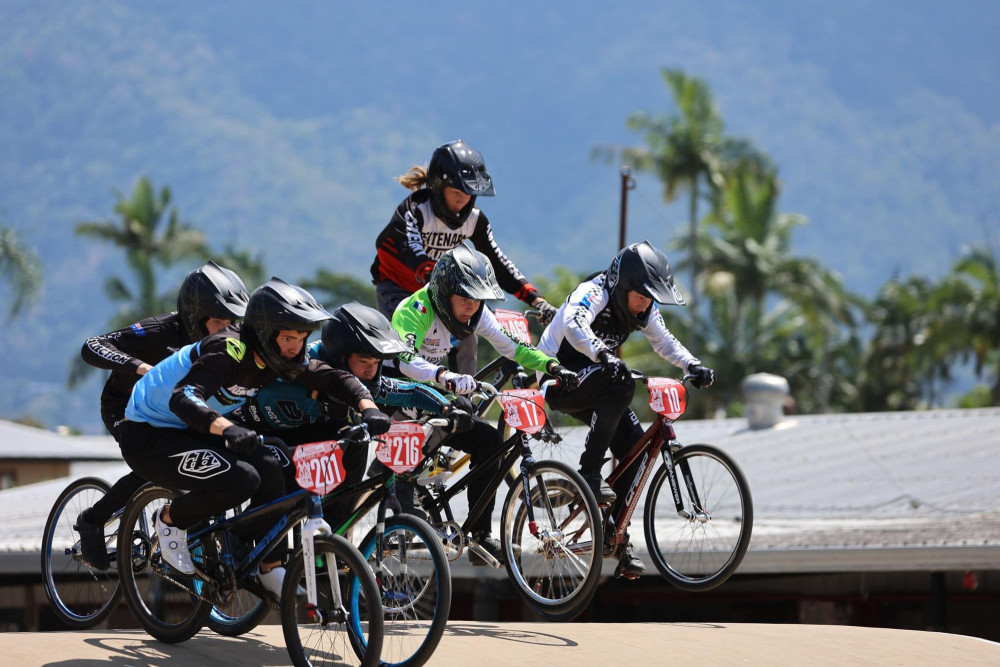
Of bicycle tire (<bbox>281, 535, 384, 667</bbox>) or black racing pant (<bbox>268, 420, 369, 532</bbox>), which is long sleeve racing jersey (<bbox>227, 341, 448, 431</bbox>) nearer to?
black racing pant (<bbox>268, 420, 369, 532</bbox>)

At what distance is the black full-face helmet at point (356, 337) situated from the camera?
683 centimetres

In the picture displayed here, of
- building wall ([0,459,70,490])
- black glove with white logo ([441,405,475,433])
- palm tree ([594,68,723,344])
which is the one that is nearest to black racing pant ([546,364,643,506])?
black glove with white logo ([441,405,475,433])

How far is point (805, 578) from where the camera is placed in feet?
49.9

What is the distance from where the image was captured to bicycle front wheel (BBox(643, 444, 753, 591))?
7.90 metres

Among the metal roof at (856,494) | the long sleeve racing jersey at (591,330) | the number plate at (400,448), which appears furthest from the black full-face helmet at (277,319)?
the metal roof at (856,494)

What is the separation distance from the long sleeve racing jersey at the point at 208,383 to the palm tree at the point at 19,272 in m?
42.6

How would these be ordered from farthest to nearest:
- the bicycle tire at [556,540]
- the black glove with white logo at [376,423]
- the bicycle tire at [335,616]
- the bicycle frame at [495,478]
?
the bicycle frame at [495,478]
the bicycle tire at [556,540]
the black glove with white logo at [376,423]
the bicycle tire at [335,616]

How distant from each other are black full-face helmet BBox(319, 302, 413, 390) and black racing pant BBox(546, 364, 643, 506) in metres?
1.54

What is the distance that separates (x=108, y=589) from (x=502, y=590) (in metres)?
7.36

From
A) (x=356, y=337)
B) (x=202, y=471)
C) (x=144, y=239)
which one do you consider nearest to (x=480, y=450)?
(x=356, y=337)

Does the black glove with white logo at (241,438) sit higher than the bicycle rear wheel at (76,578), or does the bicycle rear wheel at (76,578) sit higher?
the black glove with white logo at (241,438)

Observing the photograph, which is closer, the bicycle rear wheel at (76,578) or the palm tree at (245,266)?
the bicycle rear wheel at (76,578)

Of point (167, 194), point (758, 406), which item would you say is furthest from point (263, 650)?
point (167, 194)

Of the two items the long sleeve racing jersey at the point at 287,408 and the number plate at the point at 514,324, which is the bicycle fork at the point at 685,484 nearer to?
the number plate at the point at 514,324
